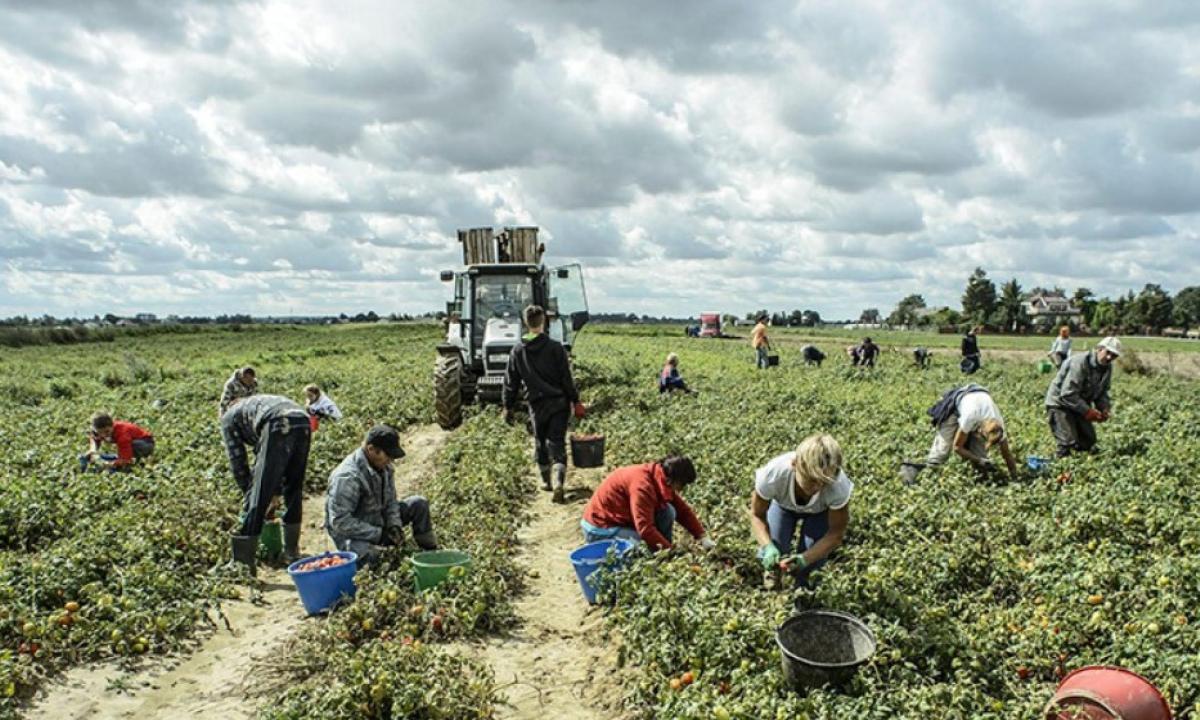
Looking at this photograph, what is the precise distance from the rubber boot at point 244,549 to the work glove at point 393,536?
117 centimetres

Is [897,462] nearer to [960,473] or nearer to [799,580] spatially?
[960,473]

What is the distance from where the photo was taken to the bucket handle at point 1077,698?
11.7 feet

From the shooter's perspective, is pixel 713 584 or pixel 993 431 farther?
pixel 993 431

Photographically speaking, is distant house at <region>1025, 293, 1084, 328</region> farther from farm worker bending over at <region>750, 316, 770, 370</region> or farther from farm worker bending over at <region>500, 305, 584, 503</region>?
farm worker bending over at <region>500, 305, 584, 503</region>

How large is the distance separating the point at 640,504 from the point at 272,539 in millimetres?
3679

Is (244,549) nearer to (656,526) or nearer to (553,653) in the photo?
(553,653)

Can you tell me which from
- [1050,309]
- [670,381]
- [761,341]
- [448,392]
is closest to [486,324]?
[448,392]

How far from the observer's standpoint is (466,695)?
4371 mm

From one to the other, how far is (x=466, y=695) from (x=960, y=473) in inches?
258

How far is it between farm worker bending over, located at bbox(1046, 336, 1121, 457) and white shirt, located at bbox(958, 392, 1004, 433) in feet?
4.55

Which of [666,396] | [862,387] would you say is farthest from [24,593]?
[862,387]

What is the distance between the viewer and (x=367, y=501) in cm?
644

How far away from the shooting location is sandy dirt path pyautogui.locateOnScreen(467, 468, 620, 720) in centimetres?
471

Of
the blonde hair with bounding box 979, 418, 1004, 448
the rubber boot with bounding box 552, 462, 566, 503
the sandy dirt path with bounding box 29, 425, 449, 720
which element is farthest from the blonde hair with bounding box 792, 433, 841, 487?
the rubber boot with bounding box 552, 462, 566, 503
